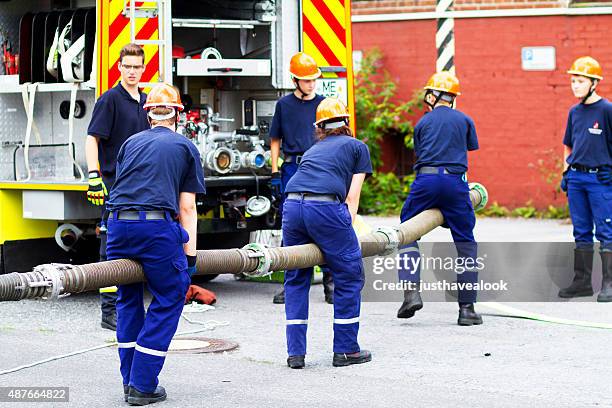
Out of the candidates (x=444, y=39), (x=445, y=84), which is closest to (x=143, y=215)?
(x=445, y=84)

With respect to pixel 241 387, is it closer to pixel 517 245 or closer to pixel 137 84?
pixel 137 84

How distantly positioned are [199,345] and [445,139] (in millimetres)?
2424

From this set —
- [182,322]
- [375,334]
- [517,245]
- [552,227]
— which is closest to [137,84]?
[182,322]

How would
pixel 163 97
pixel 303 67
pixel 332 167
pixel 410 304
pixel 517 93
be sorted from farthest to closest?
pixel 517 93, pixel 303 67, pixel 410 304, pixel 332 167, pixel 163 97

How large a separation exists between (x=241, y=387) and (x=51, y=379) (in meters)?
1.12

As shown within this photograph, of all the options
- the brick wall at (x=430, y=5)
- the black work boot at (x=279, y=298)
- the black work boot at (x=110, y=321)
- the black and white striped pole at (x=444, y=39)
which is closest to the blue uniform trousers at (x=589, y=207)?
the black work boot at (x=279, y=298)

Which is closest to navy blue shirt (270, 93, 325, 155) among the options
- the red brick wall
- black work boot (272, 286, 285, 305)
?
black work boot (272, 286, 285, 305)

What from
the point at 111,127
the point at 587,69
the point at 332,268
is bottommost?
the point at 332,268

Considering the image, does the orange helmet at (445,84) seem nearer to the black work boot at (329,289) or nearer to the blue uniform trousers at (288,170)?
the blue uniform trousers at (288,170)

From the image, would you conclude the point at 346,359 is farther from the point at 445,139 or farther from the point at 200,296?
the point at 200,296

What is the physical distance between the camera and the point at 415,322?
9.15 m

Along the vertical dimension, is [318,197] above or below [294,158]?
below

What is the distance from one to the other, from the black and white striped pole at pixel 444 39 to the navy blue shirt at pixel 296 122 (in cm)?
320

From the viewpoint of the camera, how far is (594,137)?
1009 cm
